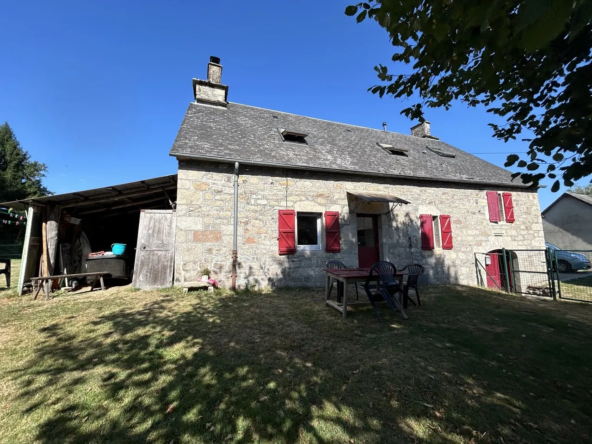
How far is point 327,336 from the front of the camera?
3.79 metres

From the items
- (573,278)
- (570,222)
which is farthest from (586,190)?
(573,278)

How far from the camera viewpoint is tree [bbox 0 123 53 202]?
82.6 ft

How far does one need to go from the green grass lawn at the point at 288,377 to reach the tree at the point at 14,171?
31368mm

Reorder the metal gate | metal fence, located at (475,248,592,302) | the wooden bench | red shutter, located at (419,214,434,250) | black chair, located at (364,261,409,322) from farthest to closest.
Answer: the metal gate < metal fence, located at (475,248,592,302) < red shutter, located at (419,214,434,250) < the wooden bench < black chair, located at (364,261,409,322)

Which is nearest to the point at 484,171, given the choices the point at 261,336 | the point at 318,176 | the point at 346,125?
the point at 346,125

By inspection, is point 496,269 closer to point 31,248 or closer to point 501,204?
point 501,204

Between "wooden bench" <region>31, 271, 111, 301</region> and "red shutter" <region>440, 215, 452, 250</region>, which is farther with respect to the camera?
"red shutter" <region>440, 215, 452, 250</region>

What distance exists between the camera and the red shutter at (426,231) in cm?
874

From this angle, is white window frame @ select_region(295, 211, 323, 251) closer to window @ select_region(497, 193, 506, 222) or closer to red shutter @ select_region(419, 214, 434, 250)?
red shutter @ select_region(419, 214, 434, 250)

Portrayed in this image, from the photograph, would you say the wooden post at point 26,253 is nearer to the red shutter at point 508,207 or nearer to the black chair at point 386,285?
the black chair at point 386,285

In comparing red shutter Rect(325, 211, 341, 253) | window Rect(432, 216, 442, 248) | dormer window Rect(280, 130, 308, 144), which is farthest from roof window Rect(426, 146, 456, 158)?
red shutter Rect(325, 211, 341, 253)

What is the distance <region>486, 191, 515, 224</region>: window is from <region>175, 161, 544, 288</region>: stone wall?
0.22 m

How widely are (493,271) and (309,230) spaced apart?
297 inches

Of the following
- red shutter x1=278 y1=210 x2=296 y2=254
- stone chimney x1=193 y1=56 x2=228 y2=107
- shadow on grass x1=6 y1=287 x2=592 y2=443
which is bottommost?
shadow on grass x1=6 y1=287 x2=592 y2=443
